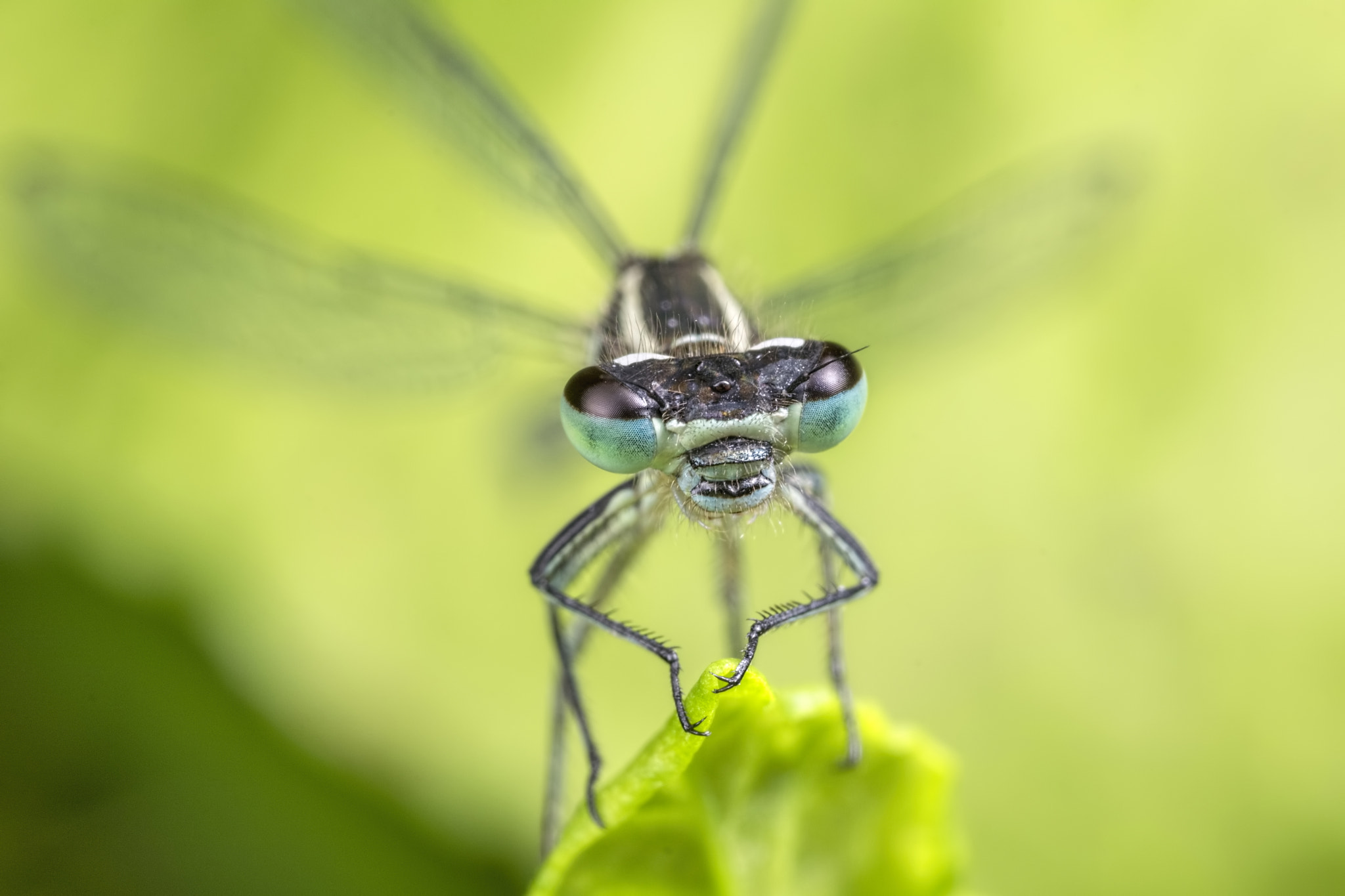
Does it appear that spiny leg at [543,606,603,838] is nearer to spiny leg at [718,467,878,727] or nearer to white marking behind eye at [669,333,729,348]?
spiny leg at [718,467,878,727]

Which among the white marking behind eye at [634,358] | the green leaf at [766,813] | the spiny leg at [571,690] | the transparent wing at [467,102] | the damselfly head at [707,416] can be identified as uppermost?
the transparent wing at [467,102]

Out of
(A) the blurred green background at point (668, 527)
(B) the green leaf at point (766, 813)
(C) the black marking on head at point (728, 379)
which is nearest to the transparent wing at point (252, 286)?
(A) the blurred green background at point (668, 527)

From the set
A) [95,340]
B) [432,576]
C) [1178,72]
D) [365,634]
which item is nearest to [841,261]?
[1178,72]

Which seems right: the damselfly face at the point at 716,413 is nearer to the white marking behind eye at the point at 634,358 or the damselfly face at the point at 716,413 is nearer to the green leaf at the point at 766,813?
the white marking behind eye at the point at 634,358

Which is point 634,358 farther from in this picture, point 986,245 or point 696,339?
point 986,245

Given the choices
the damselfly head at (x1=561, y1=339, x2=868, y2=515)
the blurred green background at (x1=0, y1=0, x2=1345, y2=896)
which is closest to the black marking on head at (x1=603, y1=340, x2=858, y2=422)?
the damselfly head at (x1=561, y1=339, x2=868, y2=515)
